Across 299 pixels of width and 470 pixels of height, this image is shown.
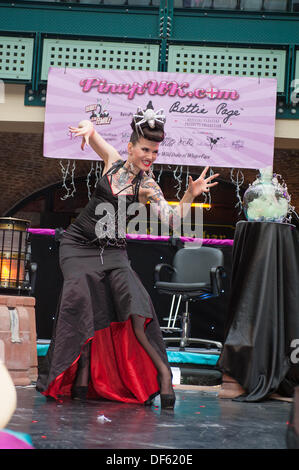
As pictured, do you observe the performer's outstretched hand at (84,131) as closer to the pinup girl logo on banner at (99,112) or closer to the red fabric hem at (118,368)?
the red fabric hem at (118,368)

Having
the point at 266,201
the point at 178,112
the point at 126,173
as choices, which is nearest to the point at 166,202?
the point at 126,173

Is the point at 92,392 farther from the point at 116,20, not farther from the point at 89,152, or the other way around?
the point at 116,20

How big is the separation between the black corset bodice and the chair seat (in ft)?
9.21

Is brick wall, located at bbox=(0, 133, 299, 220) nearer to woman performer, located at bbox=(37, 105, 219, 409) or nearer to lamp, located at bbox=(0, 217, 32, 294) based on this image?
lamp, located at bbox=(0, 217, 32, 294)

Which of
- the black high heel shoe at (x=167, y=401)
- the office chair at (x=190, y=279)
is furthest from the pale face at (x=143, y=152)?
the office chair at (x=190, y=279)

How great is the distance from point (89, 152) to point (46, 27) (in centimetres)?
286

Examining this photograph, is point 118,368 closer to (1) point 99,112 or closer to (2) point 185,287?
(2) point 185,287

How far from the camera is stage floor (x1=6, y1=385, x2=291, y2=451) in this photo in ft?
5.96

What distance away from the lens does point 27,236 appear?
16.6 ft

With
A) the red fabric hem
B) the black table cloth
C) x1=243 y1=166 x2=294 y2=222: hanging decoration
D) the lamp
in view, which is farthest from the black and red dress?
the lamp

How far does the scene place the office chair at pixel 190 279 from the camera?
5879 millimetres

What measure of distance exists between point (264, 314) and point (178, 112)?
493 centimetres

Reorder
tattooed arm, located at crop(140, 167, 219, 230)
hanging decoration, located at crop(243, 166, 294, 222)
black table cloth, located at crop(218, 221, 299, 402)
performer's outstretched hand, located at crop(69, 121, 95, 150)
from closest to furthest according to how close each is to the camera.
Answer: tattooed arm, located at crop(140, 167, 219, 230) → performer's outstretched hand, located at crop(69, 121, 95, 150) → black table cloth, located at crop(218, 221, 299, 402) → hanging decoration, located at crop(243, 166, 294, 222)

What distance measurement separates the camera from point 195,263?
6410 millimetres
